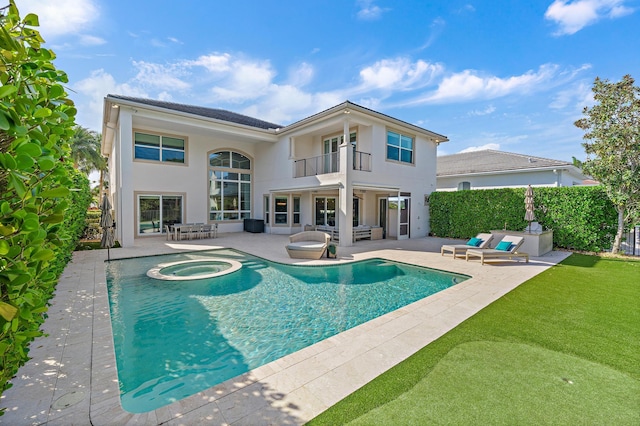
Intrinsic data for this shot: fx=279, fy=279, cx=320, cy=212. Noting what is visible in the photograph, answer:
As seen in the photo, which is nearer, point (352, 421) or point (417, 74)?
point (352, 421)

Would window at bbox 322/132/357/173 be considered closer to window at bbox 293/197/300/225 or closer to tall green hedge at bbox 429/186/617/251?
window at bbox 293/197/300/225

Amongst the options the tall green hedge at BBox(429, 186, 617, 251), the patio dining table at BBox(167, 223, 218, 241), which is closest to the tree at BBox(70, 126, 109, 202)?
the patio dining table at BBox(167, 223, 218, 241)

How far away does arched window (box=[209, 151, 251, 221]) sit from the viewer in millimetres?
19312

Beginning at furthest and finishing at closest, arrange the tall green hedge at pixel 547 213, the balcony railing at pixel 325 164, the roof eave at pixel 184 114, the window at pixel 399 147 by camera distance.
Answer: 1. the window at pixel 399 147
2. the balcony railing at pixel 325 164
3. the roof eave at pixel 184 114
4. the tall green hedge at pixel 547 213

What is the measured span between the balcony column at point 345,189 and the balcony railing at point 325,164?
92cm

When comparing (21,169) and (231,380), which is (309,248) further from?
(21,169)

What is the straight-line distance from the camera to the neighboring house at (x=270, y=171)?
46.5 feet

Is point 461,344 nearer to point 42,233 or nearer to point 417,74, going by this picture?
point 42,233

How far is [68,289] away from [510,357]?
32.1 feet

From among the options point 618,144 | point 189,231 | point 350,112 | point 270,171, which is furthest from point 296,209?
point 618,144

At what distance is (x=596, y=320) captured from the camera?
537 cm

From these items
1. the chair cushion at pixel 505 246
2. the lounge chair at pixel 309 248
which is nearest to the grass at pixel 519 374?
the chair cushion at pixel 505 246

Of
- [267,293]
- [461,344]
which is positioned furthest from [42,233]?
[267,293]

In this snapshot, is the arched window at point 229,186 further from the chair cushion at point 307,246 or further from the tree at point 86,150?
the tree at point 86,150
